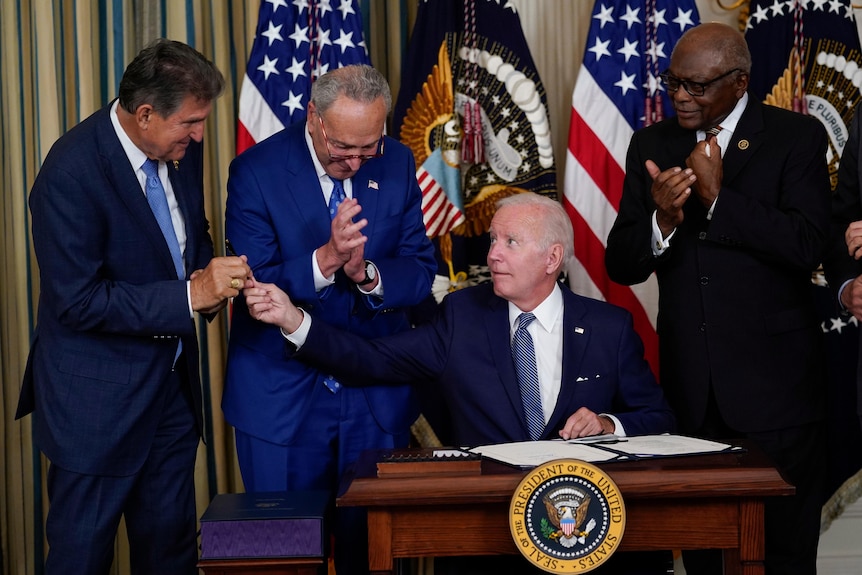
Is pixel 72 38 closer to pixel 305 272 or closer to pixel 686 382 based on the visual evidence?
pixel 305 272

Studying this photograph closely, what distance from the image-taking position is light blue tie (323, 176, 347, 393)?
2926mm

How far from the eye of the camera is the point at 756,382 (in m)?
3.09

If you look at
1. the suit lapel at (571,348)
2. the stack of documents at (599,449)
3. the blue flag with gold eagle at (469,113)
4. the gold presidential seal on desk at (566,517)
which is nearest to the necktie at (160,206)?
the stack of documents at (599,449)

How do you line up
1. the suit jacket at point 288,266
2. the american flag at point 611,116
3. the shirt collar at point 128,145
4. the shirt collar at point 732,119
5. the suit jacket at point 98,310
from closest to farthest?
the suit jacket at point 98,310
the shirt collar at point 128,145
the suit jacket at point 288,266
the shirt collar at point 732,119
the american flag at point 611,116

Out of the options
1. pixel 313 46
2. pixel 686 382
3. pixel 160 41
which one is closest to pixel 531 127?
pixel 313 46

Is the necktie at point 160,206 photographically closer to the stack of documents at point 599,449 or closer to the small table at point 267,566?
the small table at point 267,566

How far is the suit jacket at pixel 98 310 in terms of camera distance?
8.48ft

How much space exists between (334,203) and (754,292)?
1276 mm

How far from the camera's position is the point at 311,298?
2.82 m

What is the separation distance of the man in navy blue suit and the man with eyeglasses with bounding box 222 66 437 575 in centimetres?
18

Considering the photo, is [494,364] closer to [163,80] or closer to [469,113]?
[163,80]

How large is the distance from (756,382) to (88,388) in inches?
74.7

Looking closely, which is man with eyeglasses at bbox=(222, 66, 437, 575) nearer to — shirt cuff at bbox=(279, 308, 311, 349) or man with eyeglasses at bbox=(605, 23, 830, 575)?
shirt cuff at bbox=(279, 308, 311, 349)

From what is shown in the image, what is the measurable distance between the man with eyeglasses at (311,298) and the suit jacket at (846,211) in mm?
1217
